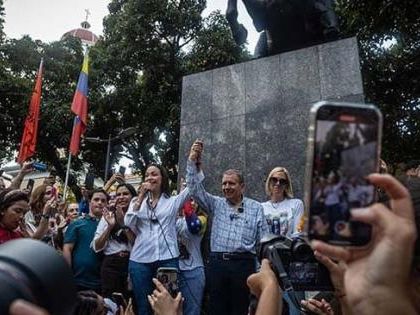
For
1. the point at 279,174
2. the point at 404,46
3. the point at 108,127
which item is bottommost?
the point at 279,174

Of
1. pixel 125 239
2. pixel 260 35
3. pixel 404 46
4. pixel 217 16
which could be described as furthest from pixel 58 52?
pixel 125 239

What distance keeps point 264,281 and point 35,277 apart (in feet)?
3.49

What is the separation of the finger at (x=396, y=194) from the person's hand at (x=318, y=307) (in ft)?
4.07

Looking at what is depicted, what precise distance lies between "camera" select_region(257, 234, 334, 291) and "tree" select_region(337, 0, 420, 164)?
473 inches

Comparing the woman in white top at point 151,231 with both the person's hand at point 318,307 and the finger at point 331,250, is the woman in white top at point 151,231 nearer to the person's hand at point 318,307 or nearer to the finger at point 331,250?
the person's hand at point 318,307

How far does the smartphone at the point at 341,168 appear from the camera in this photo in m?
1.12

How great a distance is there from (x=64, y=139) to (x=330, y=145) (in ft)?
68.8

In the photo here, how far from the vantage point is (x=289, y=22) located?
7355mm

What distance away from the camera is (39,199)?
235 inches

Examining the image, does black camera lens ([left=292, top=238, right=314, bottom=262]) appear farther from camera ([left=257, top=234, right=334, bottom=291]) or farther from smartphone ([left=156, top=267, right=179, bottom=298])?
smartphone ([left=156, top=267, right=179, bottom=298])

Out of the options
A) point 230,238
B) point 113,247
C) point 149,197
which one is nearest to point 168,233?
point 149,197

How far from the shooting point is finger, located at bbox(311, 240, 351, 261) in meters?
1.13

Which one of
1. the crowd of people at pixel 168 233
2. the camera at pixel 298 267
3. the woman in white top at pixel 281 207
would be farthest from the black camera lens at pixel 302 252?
the woman in white top at pixel 281 207

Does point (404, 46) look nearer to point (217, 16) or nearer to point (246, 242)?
point (217, 16)
